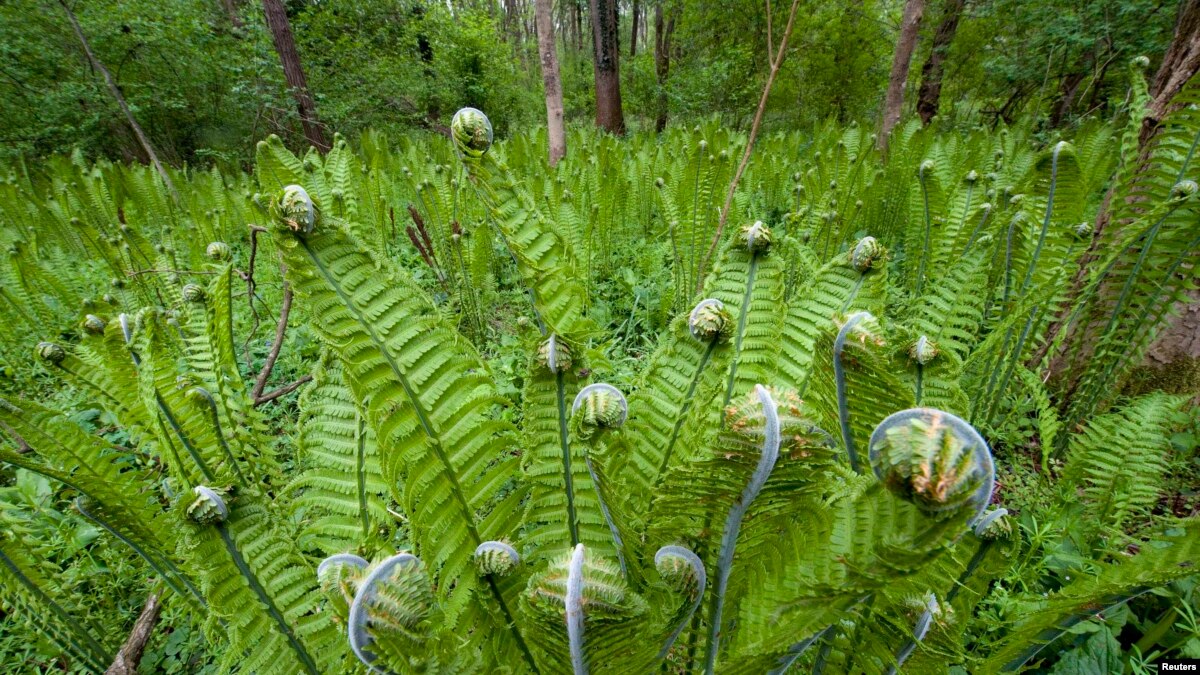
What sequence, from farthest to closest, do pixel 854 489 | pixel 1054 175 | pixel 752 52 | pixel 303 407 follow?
pixel 752 52, pixel 1054 175, pixel 303 407, pixel 854 489

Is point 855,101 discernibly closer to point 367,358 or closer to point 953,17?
point 953,17

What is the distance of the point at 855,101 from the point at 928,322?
9.65 m

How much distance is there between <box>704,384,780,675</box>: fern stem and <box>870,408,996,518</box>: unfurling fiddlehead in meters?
0.10

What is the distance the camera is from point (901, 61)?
4633 mm

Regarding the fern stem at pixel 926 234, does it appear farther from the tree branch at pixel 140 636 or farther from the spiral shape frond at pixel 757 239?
the tree branch at pixel 140 636

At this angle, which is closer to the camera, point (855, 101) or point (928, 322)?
point (928, 322)

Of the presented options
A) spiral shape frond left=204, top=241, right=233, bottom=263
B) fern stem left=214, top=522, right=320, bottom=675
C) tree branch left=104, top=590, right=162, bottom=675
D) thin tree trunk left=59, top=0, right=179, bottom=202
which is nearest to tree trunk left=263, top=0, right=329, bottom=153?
thin tree trunk left=59, top=0, right=179, bottom=202

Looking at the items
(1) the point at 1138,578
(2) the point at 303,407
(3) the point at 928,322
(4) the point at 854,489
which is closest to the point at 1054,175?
(3) the point at 928,322

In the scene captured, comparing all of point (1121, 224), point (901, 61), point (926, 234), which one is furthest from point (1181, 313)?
point (901, 61)

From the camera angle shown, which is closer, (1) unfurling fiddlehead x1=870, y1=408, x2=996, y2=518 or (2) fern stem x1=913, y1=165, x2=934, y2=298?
(1) unfurling fiddlehead x1=870, y1=408, x2=996, y2=518

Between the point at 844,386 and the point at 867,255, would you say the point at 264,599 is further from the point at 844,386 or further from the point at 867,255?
the point at 867,255

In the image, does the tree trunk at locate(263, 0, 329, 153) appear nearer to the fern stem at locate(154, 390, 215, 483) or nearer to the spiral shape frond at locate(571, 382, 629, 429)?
the fern stem at locate(154, 390, 215, 483)

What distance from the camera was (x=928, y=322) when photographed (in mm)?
1559

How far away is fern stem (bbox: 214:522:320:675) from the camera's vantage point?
67cm
